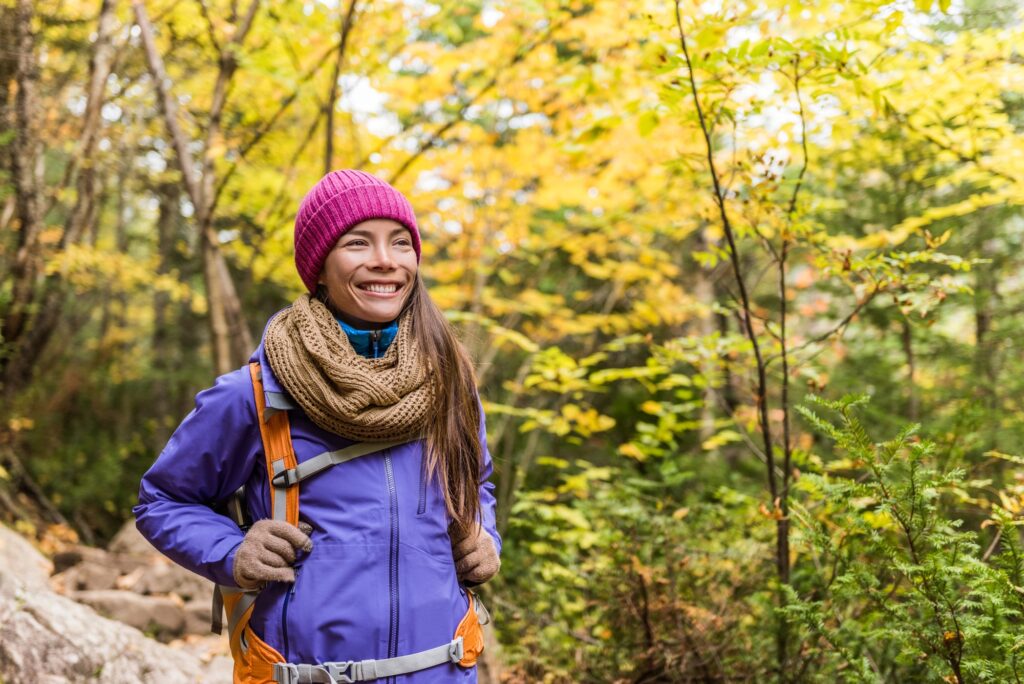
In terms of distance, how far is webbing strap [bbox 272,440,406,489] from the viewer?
5.57 ft

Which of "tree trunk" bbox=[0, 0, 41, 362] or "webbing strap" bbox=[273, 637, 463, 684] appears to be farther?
"tree trunk" bbox=[0, 0, 41, 362]

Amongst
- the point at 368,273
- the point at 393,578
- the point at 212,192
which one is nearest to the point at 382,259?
the point at 368,273

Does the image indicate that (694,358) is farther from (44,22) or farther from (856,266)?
(44,22)

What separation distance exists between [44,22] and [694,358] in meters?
6.49

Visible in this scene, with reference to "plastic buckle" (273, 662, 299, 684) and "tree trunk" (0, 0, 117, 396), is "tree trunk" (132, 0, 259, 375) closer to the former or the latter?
"tree trunk" (0, 0, 117, 396)

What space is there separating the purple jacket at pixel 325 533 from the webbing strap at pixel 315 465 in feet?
0.07

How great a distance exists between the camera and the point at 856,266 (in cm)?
280

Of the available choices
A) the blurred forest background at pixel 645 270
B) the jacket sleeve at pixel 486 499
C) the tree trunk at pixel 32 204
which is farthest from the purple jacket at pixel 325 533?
the tree trunk at pixel 32 204

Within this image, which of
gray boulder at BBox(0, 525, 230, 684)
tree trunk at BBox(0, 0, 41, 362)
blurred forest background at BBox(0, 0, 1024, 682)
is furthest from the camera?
tree trunk at BBox(0, 0, 41, 362)

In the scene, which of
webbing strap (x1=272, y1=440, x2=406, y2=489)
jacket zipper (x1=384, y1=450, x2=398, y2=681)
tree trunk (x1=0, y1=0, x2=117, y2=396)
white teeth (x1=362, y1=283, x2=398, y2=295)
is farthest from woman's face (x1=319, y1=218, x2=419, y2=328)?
tree trunk (x1=0, y1=0, x2=117, y2=396)

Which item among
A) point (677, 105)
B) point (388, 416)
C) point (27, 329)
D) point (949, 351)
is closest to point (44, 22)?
point (27, 329)

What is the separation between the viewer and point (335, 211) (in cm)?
195

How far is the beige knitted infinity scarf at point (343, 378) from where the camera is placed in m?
1.71

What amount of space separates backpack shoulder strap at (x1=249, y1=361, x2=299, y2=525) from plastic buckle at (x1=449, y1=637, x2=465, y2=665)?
476mm
